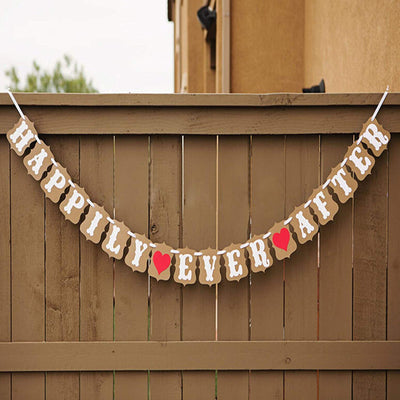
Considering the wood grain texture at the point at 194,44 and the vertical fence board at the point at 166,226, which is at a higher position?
the wood grain texture at the point at 194,44

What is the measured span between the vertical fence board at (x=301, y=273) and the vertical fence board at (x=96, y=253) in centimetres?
78

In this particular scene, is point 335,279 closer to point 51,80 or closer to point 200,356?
point 200,356

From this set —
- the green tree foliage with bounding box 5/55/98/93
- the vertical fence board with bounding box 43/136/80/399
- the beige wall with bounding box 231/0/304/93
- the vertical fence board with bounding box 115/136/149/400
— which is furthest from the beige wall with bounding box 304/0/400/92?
the green tree foliage with bounding box 5/55/98/93

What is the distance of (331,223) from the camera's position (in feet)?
8.42

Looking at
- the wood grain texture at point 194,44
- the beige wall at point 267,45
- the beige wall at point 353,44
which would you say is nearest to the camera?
the beige wall at point 353,44

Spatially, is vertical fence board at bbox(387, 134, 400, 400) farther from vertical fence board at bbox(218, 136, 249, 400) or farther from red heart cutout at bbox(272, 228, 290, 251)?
vertical fence board at bbox(218, 136, 249, 400)

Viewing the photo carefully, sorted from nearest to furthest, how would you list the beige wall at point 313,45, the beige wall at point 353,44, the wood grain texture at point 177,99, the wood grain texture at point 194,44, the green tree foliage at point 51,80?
the wood grain texture at point 177,99 < the beige wall at point 353,44 < the beige wall at point 313,45 < the wood grain texture at point 194,44 < the green tree foliage at point 51,80

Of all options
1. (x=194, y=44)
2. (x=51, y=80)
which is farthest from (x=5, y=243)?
(x=51, y=80)

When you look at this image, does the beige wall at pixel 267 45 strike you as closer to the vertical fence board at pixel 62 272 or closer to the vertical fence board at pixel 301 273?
the vertical fence board at pixel 301 273

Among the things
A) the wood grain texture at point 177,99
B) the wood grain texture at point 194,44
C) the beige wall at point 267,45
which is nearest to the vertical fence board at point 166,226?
the wood grain texture at point 177,99

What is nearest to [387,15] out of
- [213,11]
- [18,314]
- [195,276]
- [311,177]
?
[311,177]

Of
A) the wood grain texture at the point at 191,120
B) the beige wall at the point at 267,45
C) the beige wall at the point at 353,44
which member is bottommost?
the wood grain texture at the point at 191,120

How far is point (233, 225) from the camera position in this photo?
2545 mm

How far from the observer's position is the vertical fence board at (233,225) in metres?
2.55
